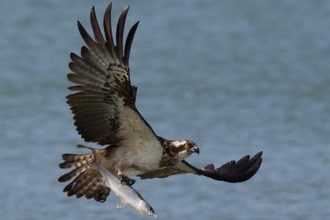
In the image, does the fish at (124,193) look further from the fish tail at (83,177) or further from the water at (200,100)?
the water at (200,100)

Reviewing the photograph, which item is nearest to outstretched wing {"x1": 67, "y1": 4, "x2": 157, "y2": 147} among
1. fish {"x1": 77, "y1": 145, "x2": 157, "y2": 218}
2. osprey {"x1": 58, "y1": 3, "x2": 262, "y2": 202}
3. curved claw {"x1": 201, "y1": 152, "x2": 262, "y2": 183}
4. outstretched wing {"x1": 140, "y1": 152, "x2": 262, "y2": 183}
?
osprey {"x1": 58, "y1": 3, "x2": 262, "y2": 202}

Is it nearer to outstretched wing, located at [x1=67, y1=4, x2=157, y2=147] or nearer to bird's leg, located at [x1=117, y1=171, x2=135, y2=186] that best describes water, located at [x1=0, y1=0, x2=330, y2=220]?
bird's leg, located at [x1=117, y1=171, x2=135, y2=186]

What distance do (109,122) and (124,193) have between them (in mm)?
651

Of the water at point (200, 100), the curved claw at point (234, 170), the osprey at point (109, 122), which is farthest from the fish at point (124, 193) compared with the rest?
the water at point (200, 100)

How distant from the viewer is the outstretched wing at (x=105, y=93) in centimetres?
884

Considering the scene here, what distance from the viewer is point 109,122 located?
9.08 meters

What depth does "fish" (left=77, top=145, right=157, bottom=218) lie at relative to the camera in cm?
859

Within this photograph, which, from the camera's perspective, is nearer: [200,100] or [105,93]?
[105,93]

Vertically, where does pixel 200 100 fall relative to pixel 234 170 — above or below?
above

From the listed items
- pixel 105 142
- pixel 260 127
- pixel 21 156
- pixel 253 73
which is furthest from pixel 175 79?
pixel 105 142

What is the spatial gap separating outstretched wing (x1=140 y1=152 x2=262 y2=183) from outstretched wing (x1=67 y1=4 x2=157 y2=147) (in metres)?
0.78

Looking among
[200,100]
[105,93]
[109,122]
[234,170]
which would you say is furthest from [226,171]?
[200,100]

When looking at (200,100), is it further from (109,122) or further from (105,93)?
(105,93)

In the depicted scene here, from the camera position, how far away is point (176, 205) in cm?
1199
